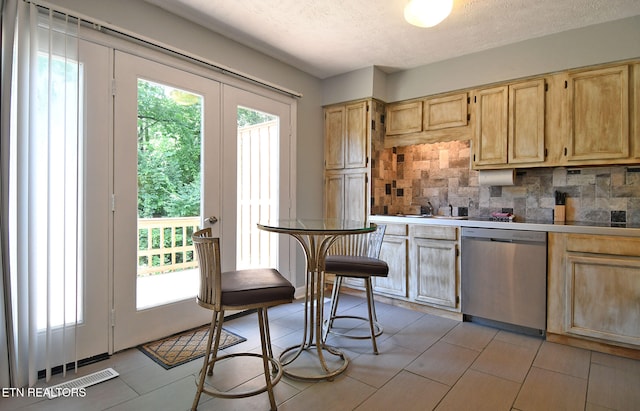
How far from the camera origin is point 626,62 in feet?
8.77

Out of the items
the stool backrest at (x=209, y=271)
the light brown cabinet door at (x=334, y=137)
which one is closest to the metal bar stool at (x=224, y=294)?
the stool backrest at (x=209, y=271)

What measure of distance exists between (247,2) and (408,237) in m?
2.52

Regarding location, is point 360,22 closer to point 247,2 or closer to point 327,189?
point 247,2

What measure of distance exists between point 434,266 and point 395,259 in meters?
0.42

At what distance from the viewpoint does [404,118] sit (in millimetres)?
3865

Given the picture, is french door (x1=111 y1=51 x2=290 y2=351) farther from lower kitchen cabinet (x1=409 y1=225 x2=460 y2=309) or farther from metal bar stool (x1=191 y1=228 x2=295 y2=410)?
lower kitchen cabinet (x1=409 y1=225 x2=460 y2=309)

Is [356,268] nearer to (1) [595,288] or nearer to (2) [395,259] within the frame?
(2) [395,259]

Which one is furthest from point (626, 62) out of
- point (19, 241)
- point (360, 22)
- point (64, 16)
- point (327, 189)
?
point (19, 241)

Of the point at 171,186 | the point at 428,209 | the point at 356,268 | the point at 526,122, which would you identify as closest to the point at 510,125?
the point at 526,122

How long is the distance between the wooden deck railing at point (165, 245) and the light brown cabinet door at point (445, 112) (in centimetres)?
262

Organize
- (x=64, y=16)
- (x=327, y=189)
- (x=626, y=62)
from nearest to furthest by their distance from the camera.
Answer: (x=64, y=16), (x=626, y=62), (x=327, y=189)

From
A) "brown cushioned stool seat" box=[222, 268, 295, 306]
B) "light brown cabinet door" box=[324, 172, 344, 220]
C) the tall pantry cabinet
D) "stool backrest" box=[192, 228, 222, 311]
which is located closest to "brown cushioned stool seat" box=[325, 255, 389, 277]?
"brown cushioned stool seat" box=[222, 268, 295, 306]

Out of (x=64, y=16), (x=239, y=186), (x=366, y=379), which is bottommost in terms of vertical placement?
(x=366, y=379)

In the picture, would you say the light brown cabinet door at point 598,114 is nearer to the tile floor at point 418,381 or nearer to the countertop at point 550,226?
the countertop at point 550,226
